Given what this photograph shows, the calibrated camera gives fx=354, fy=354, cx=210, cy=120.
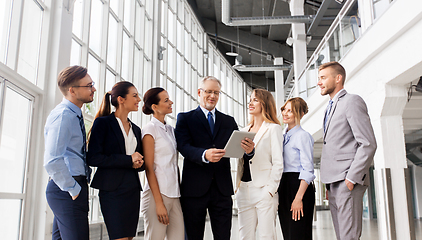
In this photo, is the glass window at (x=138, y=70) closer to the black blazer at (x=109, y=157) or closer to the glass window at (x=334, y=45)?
the glass window at (x=334, y=45)

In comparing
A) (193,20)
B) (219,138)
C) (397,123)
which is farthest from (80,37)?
(193,20)

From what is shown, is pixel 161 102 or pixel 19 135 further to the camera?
pixel 19 135

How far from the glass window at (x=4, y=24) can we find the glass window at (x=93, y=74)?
8.15 ft

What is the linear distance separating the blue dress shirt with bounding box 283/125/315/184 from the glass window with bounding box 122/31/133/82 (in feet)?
20.9

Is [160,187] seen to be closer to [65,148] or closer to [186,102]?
[65,148]

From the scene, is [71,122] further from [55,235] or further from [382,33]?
[382,33]

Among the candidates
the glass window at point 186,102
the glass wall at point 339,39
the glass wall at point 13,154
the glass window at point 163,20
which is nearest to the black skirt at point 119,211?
the glass wall at point 13,154

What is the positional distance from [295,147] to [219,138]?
79 cm

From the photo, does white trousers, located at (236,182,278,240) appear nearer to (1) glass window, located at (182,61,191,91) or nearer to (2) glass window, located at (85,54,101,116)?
(2) glass window, located at (85,54,101,116)

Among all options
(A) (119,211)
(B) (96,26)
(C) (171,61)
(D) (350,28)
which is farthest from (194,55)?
(A) (119,211)

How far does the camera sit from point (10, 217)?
13.5 feet

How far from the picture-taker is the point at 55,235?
88.7 inches

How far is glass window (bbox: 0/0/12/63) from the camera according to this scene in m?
4.07

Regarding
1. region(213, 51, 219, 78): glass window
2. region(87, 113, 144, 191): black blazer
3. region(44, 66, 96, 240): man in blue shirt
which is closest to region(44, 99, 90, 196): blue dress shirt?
region(44, 66, 96, 240): man in blue shirt
